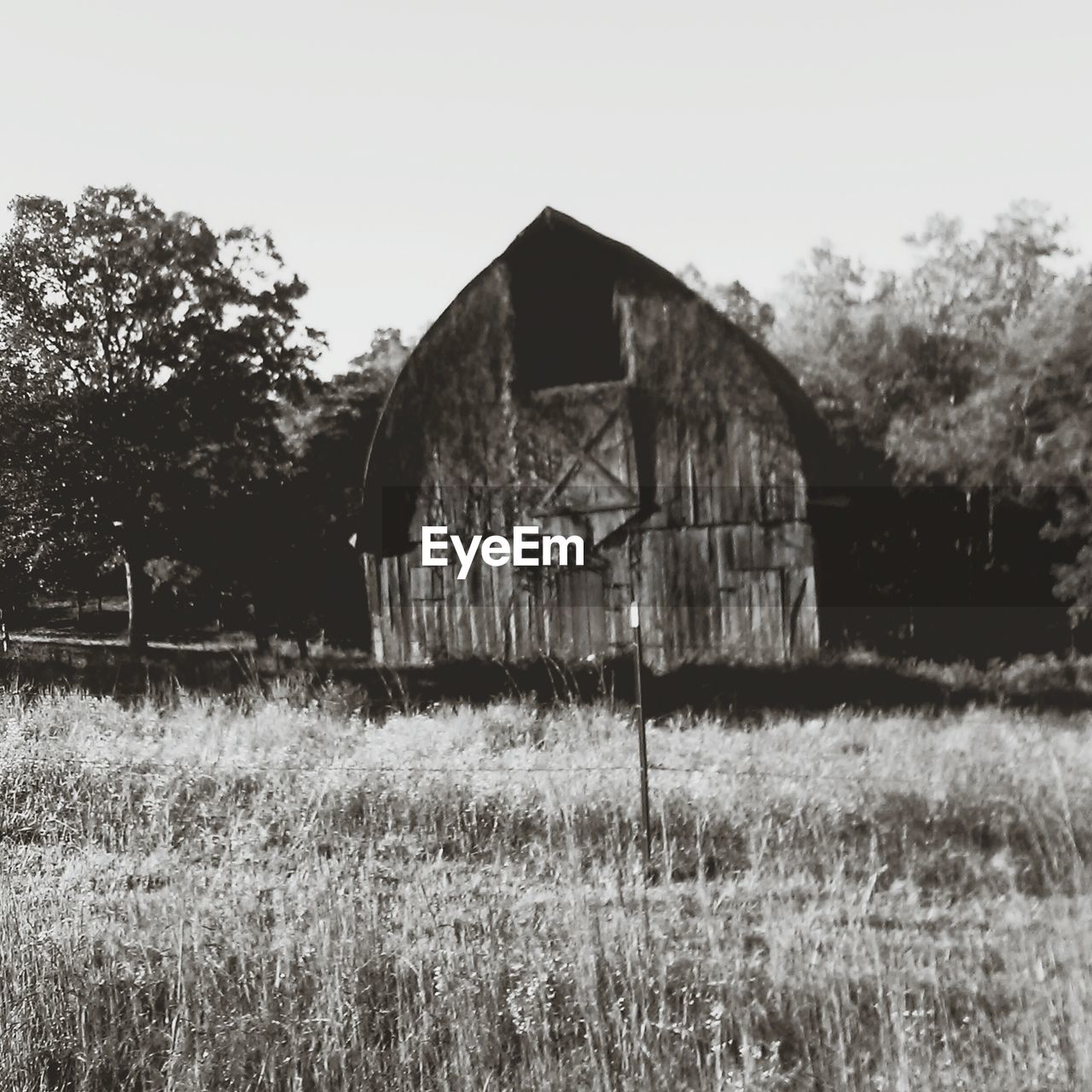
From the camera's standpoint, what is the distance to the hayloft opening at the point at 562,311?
1281cm

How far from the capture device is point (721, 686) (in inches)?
416

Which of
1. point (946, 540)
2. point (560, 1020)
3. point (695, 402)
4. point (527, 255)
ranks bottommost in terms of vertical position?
point (560, 1020)

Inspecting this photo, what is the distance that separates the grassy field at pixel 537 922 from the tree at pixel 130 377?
10446mm

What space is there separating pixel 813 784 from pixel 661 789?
3.19ft

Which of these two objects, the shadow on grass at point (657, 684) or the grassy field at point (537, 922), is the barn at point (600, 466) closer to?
the shadow on grass at point (657, 684)

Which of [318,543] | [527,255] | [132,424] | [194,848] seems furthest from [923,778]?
[132,424]

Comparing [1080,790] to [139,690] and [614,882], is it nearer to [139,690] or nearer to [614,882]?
[614,882]

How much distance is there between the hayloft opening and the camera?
42.0 ft

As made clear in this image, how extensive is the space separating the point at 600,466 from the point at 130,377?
897cm

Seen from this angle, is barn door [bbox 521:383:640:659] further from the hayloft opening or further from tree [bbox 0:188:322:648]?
tree [bbox 0:188:322:648]

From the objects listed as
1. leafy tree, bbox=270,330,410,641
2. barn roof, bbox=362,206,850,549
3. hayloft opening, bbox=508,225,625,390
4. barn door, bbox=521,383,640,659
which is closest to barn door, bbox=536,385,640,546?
barn door, bbox=521,383,640,659

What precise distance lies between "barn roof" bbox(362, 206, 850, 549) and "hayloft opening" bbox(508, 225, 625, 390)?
15mm

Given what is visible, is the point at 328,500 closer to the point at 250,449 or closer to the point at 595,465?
the point at 250,449

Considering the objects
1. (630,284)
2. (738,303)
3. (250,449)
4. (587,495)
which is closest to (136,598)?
(250,449)
